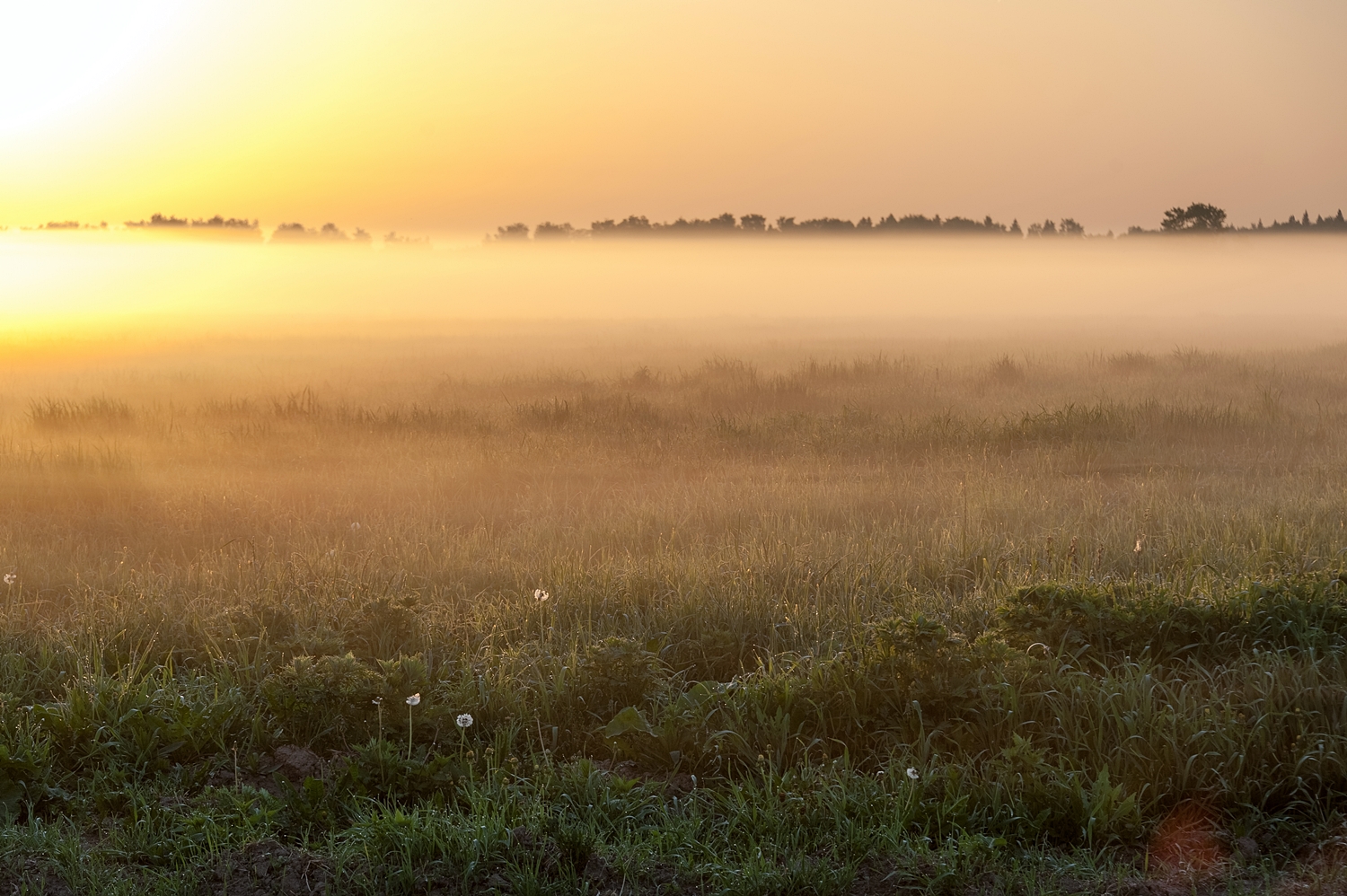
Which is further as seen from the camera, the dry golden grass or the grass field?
the dry golden grass

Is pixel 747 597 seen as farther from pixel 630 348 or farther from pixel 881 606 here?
pixel 630 348

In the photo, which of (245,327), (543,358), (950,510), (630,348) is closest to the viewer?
(950,510)

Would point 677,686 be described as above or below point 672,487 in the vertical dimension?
above

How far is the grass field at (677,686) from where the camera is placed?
13.3ft

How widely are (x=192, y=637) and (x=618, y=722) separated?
3213 millimetres

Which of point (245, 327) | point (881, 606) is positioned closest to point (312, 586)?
point (881, 606)

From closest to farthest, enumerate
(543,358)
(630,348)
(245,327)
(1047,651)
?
(1047,651)
(543,358)
(630,348)
(245,327)

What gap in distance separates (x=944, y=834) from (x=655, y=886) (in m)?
1.25

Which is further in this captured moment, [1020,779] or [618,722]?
[618,722]

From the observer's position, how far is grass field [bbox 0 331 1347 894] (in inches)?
159

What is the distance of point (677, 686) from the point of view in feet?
19.4

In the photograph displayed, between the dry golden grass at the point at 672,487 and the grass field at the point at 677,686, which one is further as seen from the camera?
the dry golden grass at the point at 672,487

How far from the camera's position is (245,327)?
62969mm

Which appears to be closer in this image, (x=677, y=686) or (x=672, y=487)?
(x=677, y=686)
